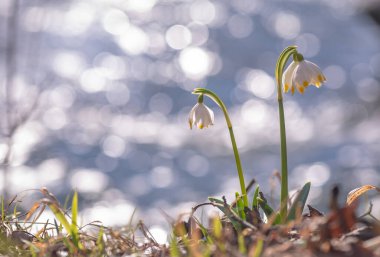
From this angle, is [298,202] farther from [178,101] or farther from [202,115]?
[178,101]

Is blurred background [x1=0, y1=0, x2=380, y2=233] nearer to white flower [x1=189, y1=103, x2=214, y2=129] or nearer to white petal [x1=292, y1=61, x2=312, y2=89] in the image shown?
white flower [x1=189, y1=103, x2=214, y2=129]

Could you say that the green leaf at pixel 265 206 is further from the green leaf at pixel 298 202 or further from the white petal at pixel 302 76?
the white petal at pixel 302 76

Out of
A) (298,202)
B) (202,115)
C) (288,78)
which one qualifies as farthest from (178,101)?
(298,202)

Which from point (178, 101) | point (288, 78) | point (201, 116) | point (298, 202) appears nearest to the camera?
point (298, 202)

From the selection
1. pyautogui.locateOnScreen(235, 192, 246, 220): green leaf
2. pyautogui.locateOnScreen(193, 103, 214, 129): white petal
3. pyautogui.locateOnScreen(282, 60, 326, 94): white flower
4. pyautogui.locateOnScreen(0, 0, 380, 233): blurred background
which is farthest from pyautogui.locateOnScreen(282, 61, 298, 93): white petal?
pyautogui.locateOnScreen(0, 0, 380, 233): blurred background

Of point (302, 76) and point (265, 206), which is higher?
point (302, 76)

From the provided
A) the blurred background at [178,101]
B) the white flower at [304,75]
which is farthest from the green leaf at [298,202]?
the blurred background at [178,101]

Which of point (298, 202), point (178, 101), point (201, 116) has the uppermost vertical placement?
point (178, 101)

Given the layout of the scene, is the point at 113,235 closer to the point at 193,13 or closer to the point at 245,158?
the point at 245,158
